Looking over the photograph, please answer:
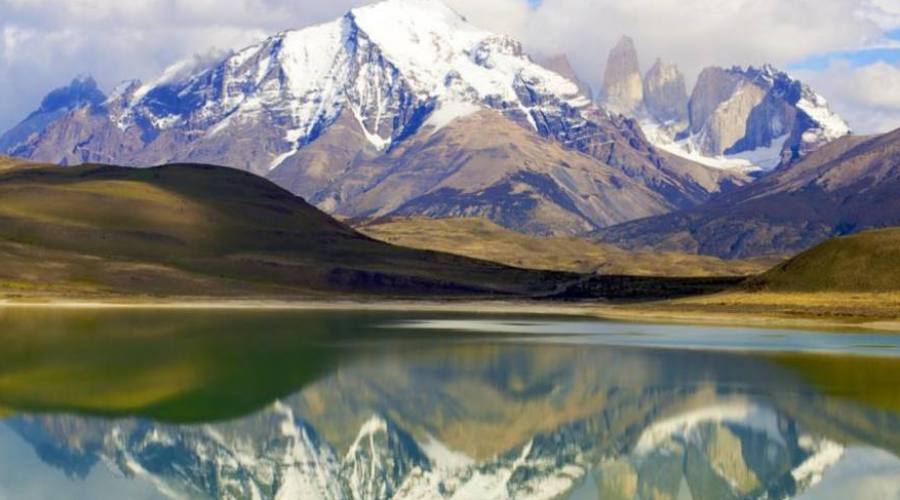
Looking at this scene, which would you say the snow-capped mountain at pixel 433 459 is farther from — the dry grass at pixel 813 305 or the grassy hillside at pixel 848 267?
the grassy hillside at pixel 848 267

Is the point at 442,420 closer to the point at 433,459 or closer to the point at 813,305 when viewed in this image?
the point at 433,459

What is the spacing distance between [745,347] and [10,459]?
3015 inches

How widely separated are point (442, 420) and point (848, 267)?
127 metres

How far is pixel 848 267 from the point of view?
180500 mm

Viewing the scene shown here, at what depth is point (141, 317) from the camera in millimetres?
162125

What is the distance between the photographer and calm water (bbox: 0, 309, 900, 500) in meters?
50.9

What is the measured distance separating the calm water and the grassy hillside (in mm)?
61392

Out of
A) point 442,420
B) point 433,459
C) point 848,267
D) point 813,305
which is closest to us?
point 433,459

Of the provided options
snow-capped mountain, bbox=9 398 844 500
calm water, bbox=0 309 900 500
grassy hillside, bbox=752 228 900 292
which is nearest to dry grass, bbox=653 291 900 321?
grassy hillside, bbox=752 228 900 292

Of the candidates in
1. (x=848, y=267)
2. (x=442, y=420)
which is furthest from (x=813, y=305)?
(x=442, y=420)

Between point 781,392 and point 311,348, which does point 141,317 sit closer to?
point 311,348

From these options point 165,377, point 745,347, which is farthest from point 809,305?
point 165,377

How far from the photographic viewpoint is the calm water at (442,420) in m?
50.9

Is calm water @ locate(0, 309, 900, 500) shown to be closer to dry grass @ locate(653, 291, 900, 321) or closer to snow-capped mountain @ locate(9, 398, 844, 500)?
snow-capped mountain @ locate(9, 398, 844, 500)
